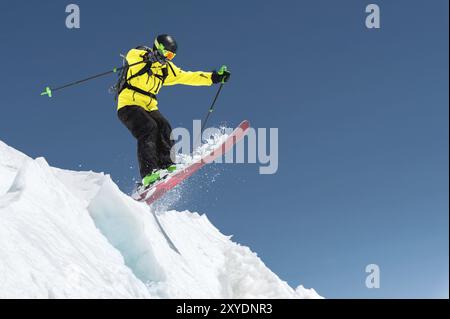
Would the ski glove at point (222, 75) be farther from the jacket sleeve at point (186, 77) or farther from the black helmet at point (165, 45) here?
the black helmet at point (165, 45)

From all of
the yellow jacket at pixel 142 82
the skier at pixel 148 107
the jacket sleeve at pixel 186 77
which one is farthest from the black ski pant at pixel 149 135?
the jacket sleeve at pixel 186 77

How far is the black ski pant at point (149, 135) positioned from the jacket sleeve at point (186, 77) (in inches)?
33.6

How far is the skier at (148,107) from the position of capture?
9.73 meters

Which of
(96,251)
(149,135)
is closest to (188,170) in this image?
(149,135)

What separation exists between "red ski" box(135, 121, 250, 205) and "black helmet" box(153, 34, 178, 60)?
218cm

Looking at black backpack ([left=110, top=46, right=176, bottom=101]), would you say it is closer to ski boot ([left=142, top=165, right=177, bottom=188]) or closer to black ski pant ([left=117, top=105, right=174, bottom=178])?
black ski pant ([left=117, top=105, right=174, bottom=178])

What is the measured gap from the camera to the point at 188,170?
1044 cm

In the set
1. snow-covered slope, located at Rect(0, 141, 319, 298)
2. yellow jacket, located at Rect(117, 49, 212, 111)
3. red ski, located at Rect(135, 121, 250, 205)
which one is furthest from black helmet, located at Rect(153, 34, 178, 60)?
snow-covered slope, located at Rect(0, 141, 319, 298)

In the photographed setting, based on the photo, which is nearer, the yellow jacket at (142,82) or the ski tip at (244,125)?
the yellow jacket at (142,82)

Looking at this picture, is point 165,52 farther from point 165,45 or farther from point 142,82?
point 142,82

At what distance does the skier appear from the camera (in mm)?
9734

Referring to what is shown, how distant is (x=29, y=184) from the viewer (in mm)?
6086

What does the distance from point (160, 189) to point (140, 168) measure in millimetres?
537
